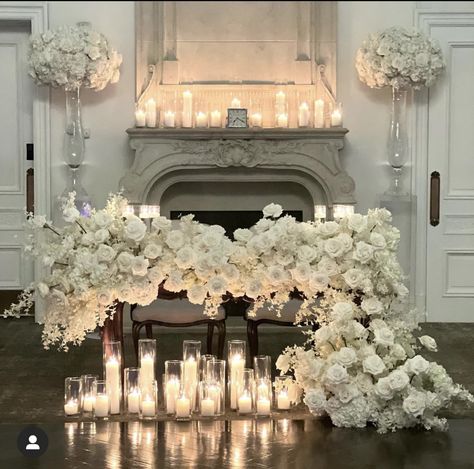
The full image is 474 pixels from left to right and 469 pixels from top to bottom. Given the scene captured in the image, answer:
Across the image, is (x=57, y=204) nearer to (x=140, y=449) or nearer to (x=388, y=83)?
(x=388, y=83)

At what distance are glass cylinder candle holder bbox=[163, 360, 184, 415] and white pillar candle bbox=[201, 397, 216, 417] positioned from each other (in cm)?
13

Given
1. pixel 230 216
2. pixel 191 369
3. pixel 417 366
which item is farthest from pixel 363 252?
pixel 230 216

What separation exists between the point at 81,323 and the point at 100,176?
301cm

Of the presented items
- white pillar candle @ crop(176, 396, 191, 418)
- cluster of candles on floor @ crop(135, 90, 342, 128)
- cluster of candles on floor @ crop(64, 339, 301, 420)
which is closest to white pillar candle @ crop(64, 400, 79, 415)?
cluster of candles on floor @ crop(64, 339, 301, 420)

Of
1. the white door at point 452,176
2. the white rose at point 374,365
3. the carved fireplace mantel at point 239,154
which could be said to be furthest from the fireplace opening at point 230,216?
the white rose at point 374,365

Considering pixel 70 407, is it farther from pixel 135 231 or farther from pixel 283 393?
pixel 283 393

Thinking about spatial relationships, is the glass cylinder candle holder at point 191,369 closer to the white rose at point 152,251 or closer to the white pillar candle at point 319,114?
the white rose at point 152,251

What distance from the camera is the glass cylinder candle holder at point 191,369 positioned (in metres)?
4.17

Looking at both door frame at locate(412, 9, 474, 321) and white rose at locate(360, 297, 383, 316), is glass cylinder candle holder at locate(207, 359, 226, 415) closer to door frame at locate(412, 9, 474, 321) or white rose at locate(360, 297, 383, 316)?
white rose at locate(360, 297, 383, 316)

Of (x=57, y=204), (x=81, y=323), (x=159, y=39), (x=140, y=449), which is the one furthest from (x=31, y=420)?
(x=159, y=39)

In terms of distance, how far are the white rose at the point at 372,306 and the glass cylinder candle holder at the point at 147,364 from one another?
1.01 meters

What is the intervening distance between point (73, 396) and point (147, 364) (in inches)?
14.9

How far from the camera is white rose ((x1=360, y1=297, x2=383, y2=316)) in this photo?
4109mm

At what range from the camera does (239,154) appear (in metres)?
6.89
